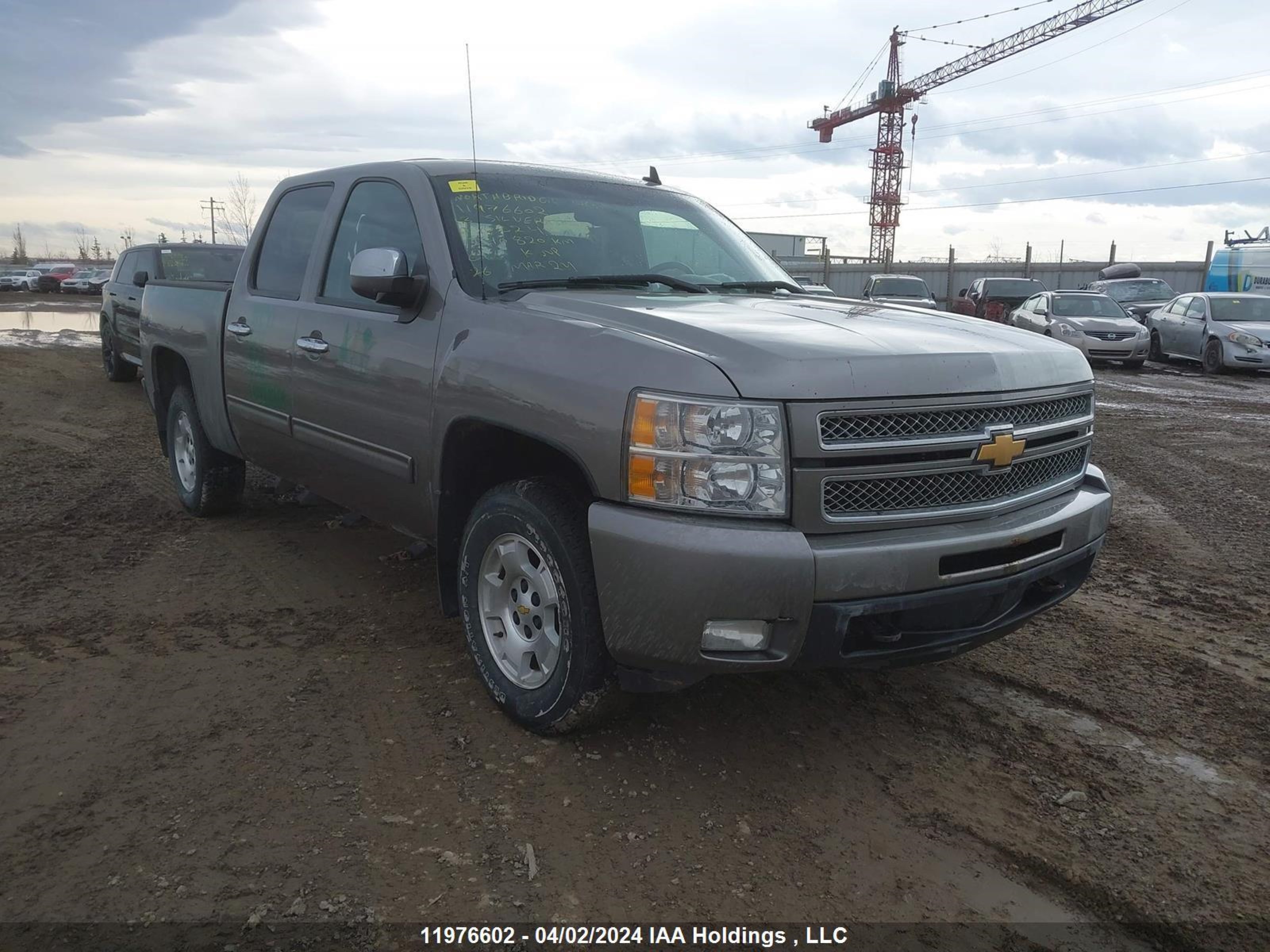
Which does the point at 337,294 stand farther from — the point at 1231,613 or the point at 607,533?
the point at 1231,613

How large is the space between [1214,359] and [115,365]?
55.9ft

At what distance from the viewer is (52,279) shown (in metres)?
46.8

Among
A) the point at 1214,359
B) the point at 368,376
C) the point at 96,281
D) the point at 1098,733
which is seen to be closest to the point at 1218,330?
the point at 1214,359

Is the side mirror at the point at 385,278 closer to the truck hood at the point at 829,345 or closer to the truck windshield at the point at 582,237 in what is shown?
the truck windshield at the point at 582,237

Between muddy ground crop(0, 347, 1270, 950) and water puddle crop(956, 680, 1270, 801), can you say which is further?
water puddle crop(956, 680, 1270, 801)

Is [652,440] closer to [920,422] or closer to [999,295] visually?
[920,422]

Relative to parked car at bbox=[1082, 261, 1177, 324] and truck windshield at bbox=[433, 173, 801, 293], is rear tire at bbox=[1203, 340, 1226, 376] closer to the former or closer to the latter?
parked car at bbox=[1082, 261, 1177, 324]

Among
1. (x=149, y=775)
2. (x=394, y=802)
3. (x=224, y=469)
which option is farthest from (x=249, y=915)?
(x=224, y=469)

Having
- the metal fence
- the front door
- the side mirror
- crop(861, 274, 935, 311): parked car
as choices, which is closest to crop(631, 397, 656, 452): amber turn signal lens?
the front door

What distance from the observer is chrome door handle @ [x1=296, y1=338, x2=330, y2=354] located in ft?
13.4

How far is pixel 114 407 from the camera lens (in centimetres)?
1080

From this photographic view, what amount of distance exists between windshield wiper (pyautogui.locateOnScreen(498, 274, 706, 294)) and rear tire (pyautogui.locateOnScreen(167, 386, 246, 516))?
293 cm

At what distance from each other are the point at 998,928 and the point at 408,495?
243 cm

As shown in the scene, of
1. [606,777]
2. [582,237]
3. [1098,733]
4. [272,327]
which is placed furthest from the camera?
[272,327]
